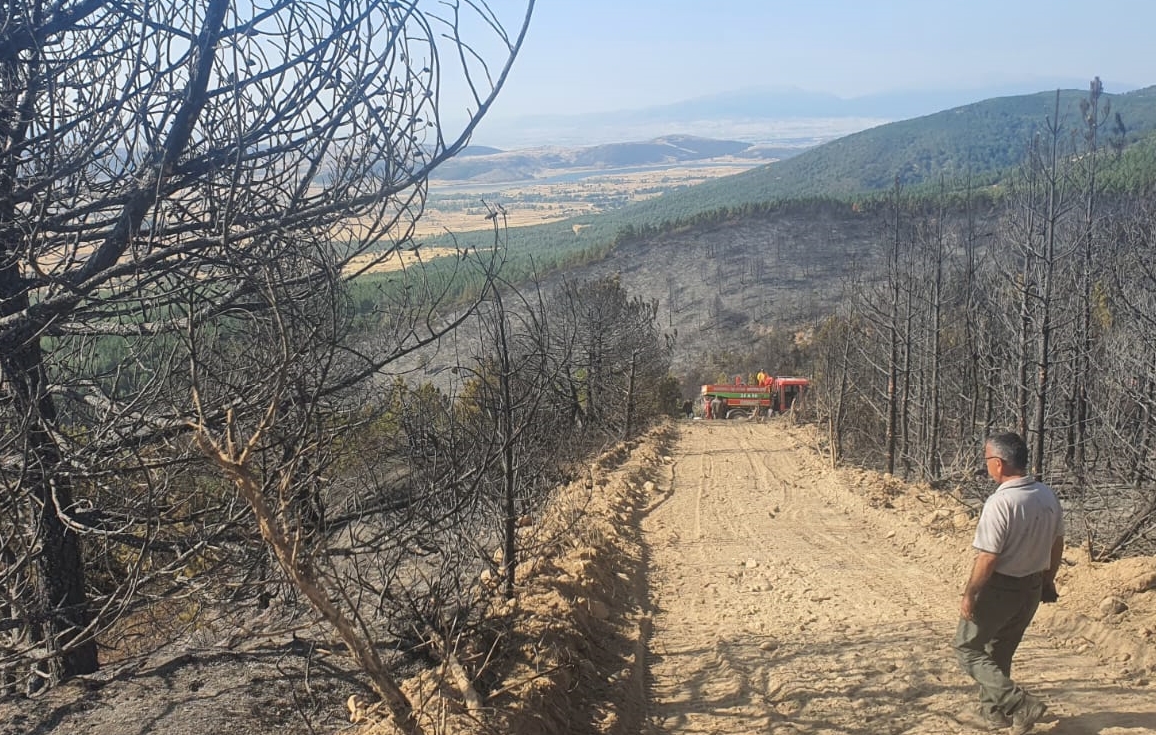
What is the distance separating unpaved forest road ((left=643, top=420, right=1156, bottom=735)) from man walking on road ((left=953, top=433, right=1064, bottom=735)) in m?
0.26

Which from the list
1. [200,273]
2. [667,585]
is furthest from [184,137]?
[667,585]

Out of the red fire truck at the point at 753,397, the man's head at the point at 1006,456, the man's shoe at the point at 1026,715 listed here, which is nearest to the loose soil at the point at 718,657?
the man's shoe at the point at 1026,715

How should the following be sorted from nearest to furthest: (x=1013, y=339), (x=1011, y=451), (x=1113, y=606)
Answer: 1. (x=1011, y=451)
2. (x=1113, y=606)
3. (x=1013, y=339)

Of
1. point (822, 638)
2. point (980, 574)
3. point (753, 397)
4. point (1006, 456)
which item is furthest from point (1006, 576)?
point (753, 397)

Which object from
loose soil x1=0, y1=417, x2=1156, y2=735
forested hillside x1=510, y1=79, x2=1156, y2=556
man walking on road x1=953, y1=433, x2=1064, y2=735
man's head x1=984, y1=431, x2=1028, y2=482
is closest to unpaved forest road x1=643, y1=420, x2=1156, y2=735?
loose soil x1=0, y1=417, x2=1156, y2=735

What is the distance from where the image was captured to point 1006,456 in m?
4.85

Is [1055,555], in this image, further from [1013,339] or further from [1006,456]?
[1013,339]

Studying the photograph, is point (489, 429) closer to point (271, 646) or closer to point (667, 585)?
point (271, 646)

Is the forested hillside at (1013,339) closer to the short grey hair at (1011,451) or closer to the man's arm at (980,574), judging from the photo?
the short grey hair at (1011,451)

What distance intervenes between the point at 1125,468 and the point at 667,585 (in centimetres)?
667

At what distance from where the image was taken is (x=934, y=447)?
53.9 ft

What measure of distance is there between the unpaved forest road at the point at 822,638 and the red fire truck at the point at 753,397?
25.9 m

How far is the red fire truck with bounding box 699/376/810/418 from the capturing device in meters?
40.2

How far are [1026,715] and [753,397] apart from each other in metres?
36.4
